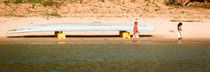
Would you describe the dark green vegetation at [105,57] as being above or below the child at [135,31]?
below

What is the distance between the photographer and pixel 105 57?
17.8 m

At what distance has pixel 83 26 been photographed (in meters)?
23.4

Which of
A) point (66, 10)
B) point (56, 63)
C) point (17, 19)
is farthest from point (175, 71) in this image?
point (66, 10)

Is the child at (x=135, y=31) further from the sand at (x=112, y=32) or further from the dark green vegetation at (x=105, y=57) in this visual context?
the dark green vegetation at (x=105, y=57)

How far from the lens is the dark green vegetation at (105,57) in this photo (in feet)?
50.9

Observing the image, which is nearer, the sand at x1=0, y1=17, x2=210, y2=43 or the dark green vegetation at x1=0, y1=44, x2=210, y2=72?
the dark green vegetation at x1=0, y1=44, x2=210, y2=72

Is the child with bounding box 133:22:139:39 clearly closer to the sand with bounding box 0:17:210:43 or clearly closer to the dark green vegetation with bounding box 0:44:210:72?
the sand with bounding box 0:17:210:43

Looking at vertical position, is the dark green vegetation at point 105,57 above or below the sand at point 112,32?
below

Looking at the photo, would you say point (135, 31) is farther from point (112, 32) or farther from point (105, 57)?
point (105, 57)

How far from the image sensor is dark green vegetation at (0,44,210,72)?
15.5 meters

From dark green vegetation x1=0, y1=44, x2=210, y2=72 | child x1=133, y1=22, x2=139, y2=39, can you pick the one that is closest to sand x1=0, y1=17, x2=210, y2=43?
child x1=133, y1=22, x2=139, y2=39

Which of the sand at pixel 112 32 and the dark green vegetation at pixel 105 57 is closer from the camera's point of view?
the dark green vegetation at pixel 105 57

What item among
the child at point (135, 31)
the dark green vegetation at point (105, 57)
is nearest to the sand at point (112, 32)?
the child at point (135, 31)

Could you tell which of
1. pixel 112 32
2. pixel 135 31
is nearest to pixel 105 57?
pixel 135 31
